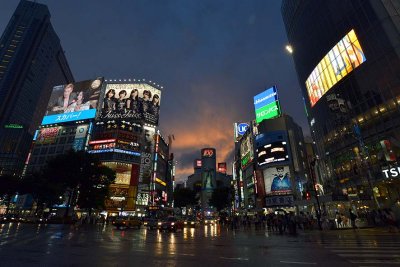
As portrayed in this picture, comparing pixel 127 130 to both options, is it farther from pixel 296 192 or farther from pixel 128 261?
pixel 128 261

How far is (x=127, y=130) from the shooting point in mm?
88812

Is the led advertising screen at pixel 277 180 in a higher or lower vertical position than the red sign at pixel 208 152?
lower

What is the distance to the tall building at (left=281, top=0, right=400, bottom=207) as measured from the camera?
3434 cm

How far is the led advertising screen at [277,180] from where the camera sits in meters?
70.1

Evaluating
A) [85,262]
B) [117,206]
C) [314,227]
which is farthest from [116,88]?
[85,262]

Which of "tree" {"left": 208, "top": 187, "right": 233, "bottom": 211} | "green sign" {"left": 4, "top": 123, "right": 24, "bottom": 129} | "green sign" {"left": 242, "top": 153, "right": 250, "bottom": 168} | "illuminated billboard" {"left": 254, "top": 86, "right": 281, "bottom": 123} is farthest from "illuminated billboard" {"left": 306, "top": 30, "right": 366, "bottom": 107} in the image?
"green sign" {"left": 4, "top": 123, "right": 24, "bottom": 129}

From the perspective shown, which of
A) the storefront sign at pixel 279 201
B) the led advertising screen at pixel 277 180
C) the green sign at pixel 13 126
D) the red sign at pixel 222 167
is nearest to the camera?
the storefront sign at pixel 279 201

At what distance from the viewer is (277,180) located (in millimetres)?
71375

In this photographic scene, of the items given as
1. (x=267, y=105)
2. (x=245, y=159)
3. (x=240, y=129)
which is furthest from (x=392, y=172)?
(x=240, y=129)

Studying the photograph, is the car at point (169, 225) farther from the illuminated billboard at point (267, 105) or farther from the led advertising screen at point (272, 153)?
the illuminated billboard at point (267, 105)

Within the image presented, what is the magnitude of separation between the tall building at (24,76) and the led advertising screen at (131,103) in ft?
244

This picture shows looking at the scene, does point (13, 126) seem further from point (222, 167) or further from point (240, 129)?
point (222, 167)

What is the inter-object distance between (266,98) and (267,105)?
255 cm

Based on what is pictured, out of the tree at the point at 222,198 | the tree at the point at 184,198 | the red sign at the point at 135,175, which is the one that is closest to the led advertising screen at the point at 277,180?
the tree at the point at 222,198
